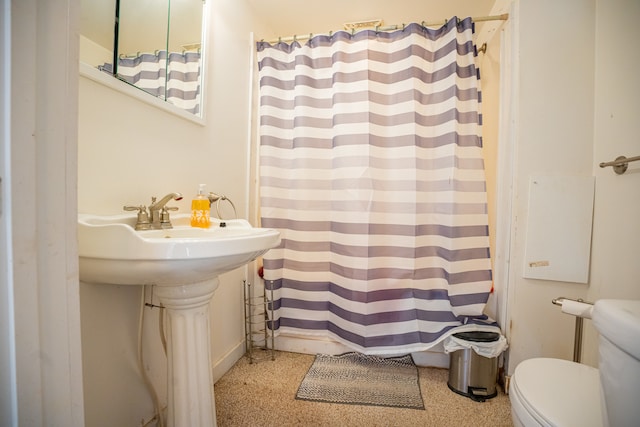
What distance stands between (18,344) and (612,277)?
1.85 m

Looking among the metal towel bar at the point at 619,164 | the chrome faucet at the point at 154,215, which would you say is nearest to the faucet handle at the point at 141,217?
the chrome faucet at the point at 154,215

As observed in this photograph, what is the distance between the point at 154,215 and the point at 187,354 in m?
0.47

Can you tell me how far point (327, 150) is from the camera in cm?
154

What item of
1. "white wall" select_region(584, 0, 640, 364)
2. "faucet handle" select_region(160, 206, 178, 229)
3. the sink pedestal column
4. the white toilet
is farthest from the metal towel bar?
"faucet handle" select_region(160, 206, 178, 229)

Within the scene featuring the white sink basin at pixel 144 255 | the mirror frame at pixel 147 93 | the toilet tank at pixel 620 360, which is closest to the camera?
the toilet tank at pixel 620 360

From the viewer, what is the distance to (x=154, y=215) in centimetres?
91

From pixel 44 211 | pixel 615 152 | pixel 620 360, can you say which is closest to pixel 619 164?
pixel 615 152

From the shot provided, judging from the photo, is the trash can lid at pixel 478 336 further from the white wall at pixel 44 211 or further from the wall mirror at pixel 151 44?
the wall mirror at pixel 151 44

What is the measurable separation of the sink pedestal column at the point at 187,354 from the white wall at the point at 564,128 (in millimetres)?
1408

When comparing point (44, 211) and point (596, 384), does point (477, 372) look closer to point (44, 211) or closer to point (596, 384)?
point (596, 384)

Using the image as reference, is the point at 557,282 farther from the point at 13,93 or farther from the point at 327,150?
the point at 13,93

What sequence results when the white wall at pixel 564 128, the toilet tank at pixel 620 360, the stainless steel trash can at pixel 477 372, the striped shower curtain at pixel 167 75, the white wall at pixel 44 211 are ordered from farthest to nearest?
the stainless steel trash can at pixel 477 372 → the white wall at pixel 564 128 → the striped shower curtain at pixel 167 75 → the toilet tank at pixel 620 360 → the white wall at pixel 44 211

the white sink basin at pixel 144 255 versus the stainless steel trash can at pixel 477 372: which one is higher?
the white sink basin at pixel 144 255

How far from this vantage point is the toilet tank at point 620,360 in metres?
0.49
